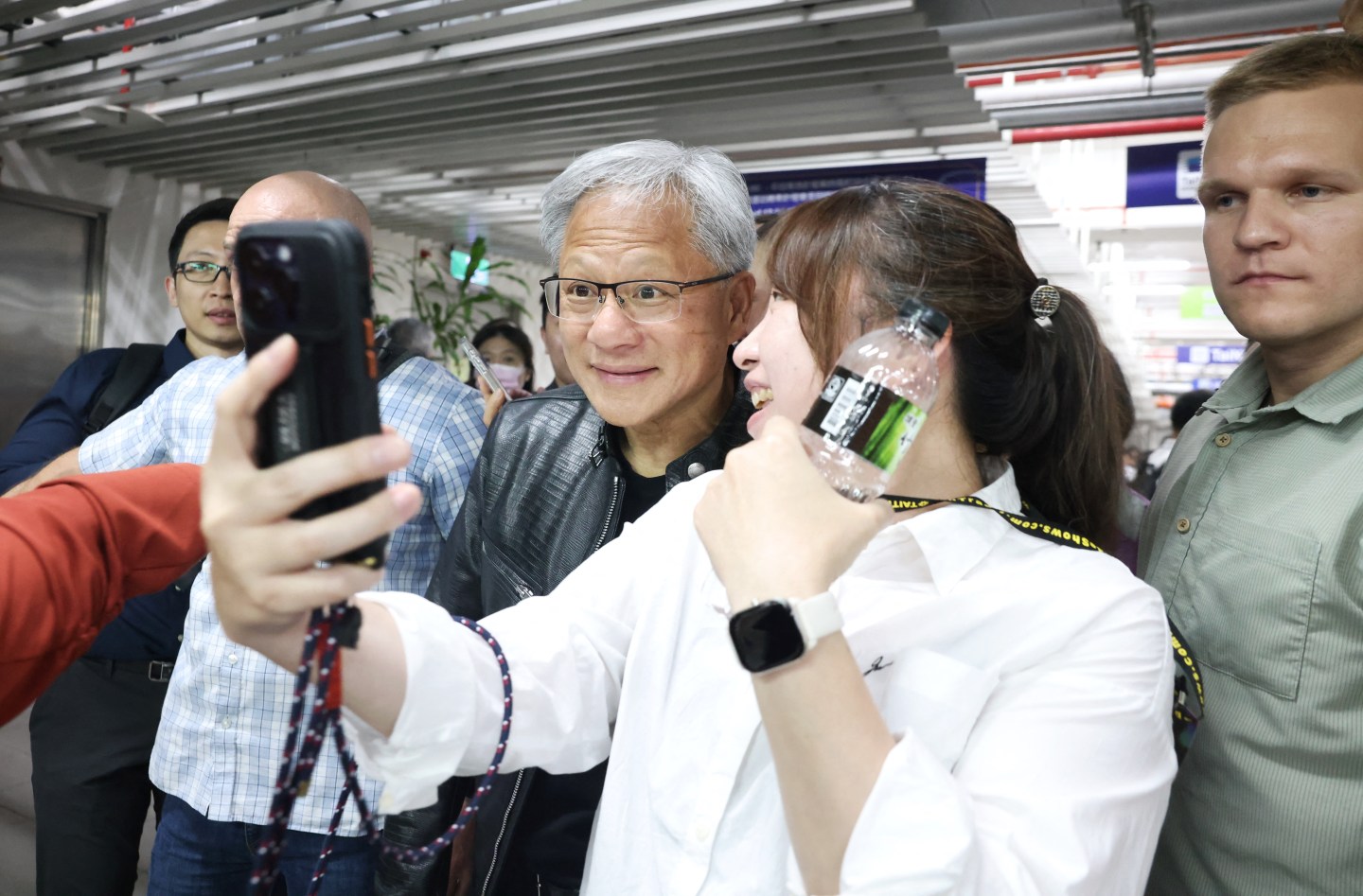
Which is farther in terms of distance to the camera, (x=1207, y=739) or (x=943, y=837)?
(x=1207, y=739)

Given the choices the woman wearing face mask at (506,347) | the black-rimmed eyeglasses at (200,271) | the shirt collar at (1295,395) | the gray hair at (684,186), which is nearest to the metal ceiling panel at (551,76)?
the woman wearing face mask at (506,347)

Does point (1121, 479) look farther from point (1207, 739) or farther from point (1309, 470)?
point (1207, 739)

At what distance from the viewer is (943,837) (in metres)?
0.83

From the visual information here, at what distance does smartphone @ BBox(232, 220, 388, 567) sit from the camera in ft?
2.13

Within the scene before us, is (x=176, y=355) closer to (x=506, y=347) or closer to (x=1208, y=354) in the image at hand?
(x=506, y=347)

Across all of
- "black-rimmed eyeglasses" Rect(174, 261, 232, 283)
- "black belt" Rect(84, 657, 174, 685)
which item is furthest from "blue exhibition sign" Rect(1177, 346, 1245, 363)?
"black belt" Rect(84, 657, 174, 685)

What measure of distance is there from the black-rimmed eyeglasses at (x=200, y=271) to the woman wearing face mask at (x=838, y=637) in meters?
2.00

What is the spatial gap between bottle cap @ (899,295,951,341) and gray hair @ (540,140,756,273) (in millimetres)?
731

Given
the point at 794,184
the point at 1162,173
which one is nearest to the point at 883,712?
the point at 1162,173

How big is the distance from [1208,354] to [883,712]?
1718cm

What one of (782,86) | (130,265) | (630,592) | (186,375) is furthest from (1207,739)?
(130,265)

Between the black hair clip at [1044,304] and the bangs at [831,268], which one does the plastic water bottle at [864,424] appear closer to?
the bangs at [831,268]

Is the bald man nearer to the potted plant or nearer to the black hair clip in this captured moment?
the black hair clip

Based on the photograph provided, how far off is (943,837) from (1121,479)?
2.52 feet
